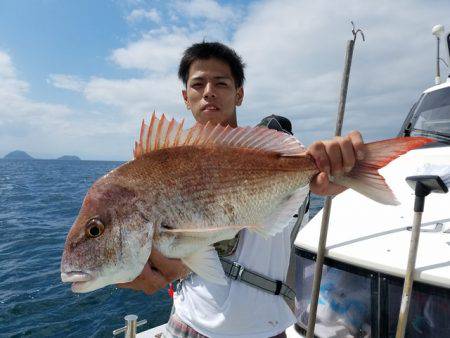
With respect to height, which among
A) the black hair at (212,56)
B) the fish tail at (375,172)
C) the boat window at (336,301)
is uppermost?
the black hair at (212,56)

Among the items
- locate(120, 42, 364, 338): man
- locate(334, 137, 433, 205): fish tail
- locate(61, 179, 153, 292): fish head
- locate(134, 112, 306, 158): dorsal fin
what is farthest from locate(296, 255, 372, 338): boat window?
locate(61, 179, 153, 292): fish head

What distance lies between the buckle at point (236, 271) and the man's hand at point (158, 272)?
518 mm

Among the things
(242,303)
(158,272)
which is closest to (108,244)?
(158,272)

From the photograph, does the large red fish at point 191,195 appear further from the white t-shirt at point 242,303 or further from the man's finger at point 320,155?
the white t-shirt at point 242,303

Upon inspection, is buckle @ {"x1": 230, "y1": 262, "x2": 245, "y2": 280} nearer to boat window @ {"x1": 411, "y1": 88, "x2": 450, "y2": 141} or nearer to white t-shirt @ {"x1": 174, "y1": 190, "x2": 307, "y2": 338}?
white t-shirt @ {"x1": 174, "y1": 190, "x2": 307, "y2": 338}

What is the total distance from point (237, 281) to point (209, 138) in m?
1.15

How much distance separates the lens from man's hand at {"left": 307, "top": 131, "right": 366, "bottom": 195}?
1958mm

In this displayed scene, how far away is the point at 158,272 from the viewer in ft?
6.61

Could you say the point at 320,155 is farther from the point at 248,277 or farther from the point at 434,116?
the point at 434,116

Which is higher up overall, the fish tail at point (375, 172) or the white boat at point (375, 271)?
the fish tail at point (375, 172)

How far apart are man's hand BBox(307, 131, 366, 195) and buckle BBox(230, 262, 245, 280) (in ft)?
2.93

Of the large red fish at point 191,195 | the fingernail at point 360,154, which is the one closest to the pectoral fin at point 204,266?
the large red fish at point 191,195

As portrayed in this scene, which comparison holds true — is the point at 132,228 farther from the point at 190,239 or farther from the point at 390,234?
the point at 390,234

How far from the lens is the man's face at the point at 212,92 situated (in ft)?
10.1
